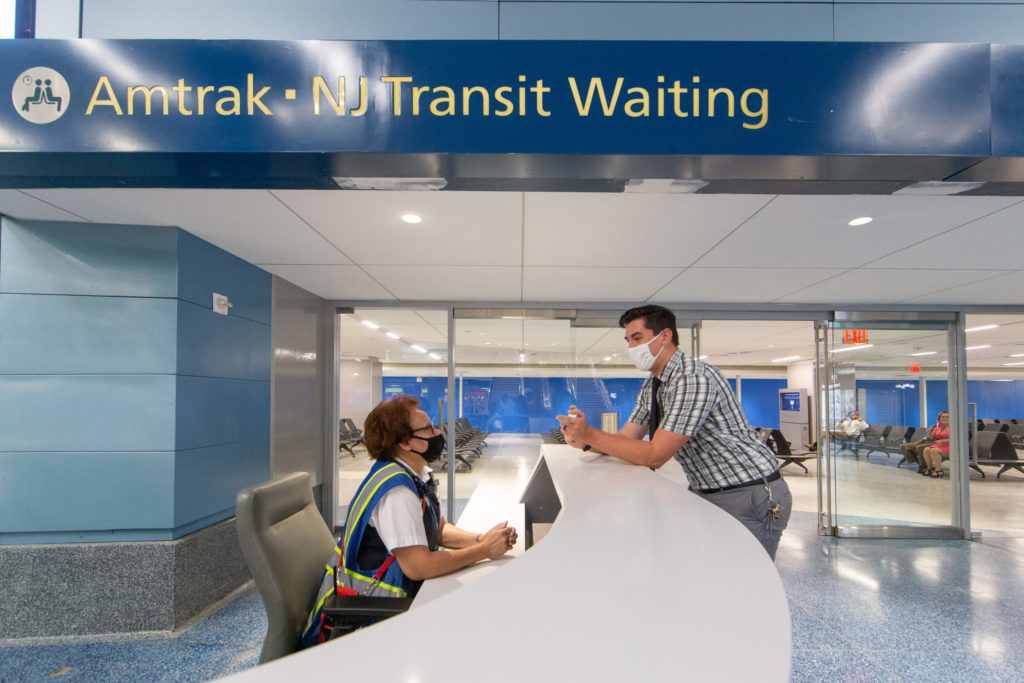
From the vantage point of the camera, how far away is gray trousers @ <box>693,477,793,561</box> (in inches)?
74.9

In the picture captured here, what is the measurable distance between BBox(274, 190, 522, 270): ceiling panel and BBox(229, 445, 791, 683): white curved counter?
1.94 metres

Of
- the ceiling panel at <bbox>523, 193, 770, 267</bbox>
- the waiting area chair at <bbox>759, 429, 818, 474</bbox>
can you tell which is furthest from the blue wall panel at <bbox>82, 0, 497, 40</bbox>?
the waiting area chair at <bbox>759, 429, 818, 474</bbox>

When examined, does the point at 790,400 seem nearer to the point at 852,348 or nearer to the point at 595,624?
the point at 852,348

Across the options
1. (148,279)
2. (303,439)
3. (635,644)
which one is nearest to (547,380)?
(303,439)

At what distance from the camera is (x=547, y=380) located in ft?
20.5

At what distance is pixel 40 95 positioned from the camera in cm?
136

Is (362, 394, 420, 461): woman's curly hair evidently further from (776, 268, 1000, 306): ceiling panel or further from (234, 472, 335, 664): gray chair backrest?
(776, 268, 1000, 306): ceiling panel

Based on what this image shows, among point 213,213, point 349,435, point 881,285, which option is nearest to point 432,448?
point 213,213

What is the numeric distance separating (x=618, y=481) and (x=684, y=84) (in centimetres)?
142

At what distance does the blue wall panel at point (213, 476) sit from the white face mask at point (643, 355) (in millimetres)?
2725

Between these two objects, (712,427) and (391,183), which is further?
(712,427)

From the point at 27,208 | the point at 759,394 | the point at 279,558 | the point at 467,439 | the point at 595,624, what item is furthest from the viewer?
the point at 759,394

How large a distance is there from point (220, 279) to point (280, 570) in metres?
2.66

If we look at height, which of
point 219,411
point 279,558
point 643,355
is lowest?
point 279,558
